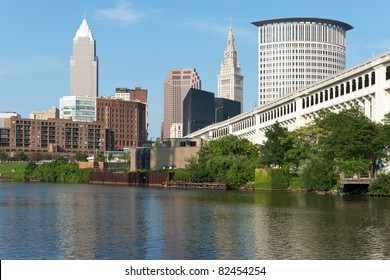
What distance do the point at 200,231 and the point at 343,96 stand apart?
72457 mm

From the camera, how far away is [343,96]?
11981 cm

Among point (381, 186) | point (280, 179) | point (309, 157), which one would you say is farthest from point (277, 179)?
point (381, 186)

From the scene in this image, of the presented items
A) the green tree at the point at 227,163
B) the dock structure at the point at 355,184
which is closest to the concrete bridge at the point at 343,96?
the dock structure at the point at 355,184

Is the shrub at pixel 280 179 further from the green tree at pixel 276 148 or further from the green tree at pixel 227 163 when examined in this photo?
the green tree at pixel 227 163

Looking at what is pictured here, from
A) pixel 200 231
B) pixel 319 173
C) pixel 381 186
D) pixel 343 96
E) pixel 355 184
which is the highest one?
pixel 343 96

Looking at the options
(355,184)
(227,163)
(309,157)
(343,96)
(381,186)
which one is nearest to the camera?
(381,186)

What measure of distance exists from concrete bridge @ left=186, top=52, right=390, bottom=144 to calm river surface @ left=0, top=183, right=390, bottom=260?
27360 mm

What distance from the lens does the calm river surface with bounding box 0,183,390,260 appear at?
42219 millimetres

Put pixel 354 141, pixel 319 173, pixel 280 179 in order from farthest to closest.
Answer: pixel 280 179 → pixel 319 173 → pixel 354 141

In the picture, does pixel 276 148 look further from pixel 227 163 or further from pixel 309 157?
pixel 309 157

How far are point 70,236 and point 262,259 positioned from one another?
16388 millimetres

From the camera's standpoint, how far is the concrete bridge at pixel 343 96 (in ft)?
336

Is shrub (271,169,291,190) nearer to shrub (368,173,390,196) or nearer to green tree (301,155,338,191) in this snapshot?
green tree (301,155,338,191)
